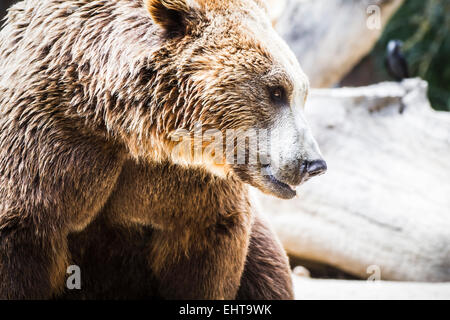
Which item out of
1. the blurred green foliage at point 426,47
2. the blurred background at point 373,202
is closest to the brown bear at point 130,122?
the blurred background at point 373,202

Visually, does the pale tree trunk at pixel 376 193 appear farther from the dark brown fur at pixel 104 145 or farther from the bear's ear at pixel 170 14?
the bear's ear at pixel 170 14

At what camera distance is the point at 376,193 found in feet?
16.6

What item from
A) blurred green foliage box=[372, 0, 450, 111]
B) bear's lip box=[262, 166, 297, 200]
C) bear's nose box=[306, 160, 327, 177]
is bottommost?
blurred green foliage box=[372, 0, 450, 111]

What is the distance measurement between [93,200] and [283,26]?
4.76 m

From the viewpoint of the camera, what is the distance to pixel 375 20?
6.57 meters

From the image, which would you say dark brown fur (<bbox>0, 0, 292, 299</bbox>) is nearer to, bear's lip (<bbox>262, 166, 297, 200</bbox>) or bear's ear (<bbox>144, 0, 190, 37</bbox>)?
bear's ear (<bbox>144, 0, 190, 37</bbox>)

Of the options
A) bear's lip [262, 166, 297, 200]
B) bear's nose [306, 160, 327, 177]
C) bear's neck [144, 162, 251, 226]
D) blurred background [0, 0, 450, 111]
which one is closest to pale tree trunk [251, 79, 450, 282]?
bear's neck [144, 162, 251, 226]

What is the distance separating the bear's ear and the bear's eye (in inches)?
17.9

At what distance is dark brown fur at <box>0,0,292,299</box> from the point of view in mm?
2469

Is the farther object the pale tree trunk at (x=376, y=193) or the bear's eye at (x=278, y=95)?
the pale tree trunk at (x=376, y=193)

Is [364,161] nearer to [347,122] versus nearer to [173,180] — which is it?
[347,122]

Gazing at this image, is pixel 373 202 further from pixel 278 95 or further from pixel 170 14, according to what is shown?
pixel 170 14

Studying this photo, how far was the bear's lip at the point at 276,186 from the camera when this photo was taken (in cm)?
247
